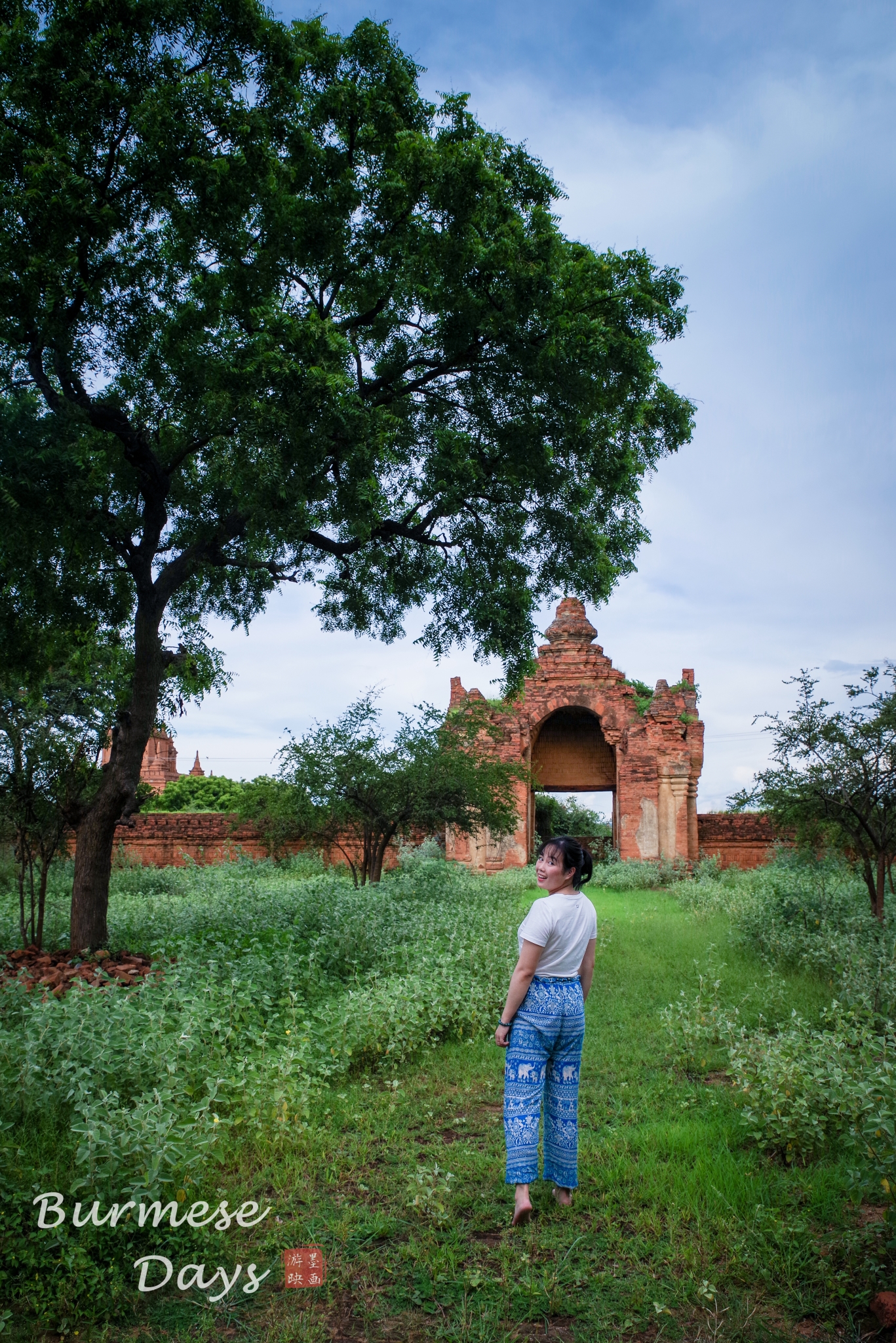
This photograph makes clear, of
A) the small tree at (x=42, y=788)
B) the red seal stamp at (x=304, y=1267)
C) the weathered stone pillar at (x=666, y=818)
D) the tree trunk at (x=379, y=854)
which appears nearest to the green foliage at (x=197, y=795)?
the weathered stone pillar at (x=666, y=818)

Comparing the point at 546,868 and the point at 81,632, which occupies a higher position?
the point at 81,632

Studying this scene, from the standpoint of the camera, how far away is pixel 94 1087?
4188mm

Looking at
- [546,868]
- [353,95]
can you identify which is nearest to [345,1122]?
[546,868]

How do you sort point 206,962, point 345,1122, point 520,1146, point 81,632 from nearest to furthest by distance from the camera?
point 520,1146
point 345,1122
point 206,962
point 81,632

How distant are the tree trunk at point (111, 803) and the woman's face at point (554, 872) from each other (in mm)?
5283

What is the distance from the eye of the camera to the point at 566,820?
3450 centimetres

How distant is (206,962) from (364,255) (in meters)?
6.26

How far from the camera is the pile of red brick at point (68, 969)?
624cm

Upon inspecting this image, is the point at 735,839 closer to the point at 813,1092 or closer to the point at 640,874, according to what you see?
the point at 640,874

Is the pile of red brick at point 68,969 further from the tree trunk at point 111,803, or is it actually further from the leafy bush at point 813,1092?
the leafy bush at point 813,1092

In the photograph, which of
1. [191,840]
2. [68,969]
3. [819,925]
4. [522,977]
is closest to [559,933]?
[522,977]

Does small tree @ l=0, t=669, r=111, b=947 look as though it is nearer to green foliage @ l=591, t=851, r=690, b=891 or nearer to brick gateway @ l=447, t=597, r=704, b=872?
green foliage @ l=591, t=851, r=690, b=891

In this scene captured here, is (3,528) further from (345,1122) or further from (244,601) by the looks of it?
(345,1122)

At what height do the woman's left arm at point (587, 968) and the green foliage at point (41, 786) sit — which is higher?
the green foliage at point (41, 786)
